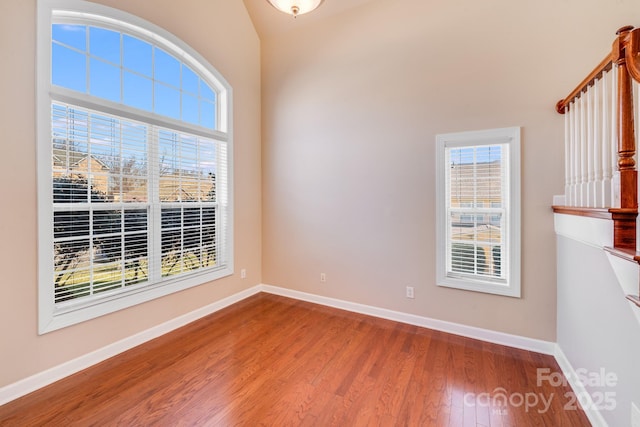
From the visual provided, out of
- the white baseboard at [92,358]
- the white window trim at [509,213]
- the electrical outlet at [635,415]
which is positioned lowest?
the white baseboard at [92,358]

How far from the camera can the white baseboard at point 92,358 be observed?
195cm

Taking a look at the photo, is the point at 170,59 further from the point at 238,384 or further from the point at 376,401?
the point at 376,401

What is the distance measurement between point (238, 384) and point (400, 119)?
3.05 meters

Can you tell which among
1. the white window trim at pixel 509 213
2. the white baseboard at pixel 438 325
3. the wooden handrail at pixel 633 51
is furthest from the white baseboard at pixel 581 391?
the wooden handrail at pixel 633 51

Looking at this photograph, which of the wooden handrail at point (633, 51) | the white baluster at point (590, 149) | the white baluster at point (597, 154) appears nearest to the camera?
the wooden handrail at point (633, 51)

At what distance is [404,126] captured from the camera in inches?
122

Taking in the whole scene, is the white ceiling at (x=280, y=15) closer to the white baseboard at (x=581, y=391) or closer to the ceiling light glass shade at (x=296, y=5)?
the ceiling light glass shade at (x=296, y=5)

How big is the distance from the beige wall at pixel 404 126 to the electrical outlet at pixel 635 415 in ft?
4.27

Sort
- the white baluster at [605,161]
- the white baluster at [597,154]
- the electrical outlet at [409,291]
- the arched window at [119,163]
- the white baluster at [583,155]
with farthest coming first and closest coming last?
the electrical outlet at [409,291] → the arched window at [119,163] → the white baluster at [583,155] → the white baluster at [597,154] → the white baluster at [605,161]

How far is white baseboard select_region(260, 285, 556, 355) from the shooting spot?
2.53 meters

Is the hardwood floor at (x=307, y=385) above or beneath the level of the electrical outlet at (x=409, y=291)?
beneath

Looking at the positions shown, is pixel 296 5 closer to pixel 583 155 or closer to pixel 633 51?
pixel 633 51

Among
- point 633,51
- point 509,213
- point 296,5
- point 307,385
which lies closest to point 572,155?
point 509,213

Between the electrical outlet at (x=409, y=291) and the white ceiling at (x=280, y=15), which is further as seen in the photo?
the white ceiling at (x=280, y=15)
